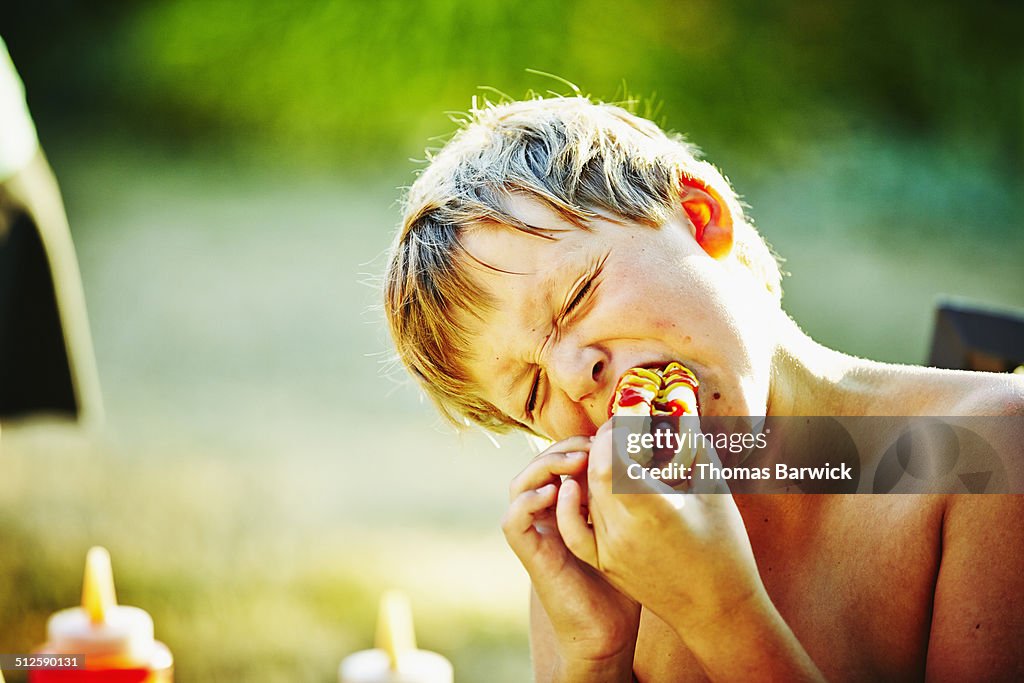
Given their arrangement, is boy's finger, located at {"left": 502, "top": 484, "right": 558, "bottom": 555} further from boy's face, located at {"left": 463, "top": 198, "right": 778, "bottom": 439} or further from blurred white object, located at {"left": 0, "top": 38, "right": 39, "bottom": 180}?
blurred white object, located at {"left": 0, "top": 38, "right": 39, "bottom": 180}

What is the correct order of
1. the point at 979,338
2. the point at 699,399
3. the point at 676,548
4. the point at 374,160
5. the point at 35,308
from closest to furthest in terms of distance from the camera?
1. the point at 676,548
2. the point at 699,399
3. the point at 979,338
4. the point at 35,308
5. the point at 374,160

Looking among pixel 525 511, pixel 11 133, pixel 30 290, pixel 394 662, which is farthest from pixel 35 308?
pixel 525 511

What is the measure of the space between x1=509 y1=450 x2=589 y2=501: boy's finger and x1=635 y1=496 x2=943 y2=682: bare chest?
0.26 m

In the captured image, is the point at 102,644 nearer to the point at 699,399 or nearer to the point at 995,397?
the point at 699,399

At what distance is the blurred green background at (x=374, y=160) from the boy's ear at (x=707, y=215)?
1685 millimetres

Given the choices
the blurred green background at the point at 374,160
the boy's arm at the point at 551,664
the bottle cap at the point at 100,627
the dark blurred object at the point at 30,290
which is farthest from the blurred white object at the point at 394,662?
the blurred green background at the point at 374,160

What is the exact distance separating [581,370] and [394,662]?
0.41 metres

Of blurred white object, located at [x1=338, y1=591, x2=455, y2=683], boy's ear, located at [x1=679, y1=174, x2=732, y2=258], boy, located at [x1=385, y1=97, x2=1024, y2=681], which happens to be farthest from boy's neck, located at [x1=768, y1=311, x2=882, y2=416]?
blurred white object, located at [x1=338, y1=591, x2=455, y2=683]

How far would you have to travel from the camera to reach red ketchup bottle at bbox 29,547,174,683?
3.52 ft

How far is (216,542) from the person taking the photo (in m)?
2.37

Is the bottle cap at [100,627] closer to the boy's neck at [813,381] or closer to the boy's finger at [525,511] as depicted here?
the boy's finger at [525,511]

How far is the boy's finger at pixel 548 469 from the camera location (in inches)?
36.4

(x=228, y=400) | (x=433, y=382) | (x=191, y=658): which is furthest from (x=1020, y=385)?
(x=228, y=400)

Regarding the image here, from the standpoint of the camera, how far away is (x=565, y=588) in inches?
38.1
